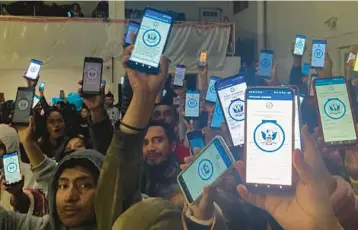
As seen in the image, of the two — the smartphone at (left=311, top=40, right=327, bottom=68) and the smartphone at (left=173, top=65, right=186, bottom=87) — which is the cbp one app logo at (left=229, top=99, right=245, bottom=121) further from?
the smartphone at (left=173, top=65, right=186, bottom=87)

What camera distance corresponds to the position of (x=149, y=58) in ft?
3.71

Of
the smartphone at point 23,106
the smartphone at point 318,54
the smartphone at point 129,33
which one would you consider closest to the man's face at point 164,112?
the smartphone at point 23,106

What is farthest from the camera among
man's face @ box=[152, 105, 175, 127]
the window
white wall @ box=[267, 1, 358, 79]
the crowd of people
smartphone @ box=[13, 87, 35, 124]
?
the window

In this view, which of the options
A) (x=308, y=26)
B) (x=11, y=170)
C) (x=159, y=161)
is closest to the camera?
(x=11, y=170)

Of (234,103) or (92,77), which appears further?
(92,77)

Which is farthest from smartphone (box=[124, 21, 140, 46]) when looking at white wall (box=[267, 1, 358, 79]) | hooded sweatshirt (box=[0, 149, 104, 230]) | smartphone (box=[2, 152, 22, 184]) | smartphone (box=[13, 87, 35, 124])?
white wall (box=[267, 1, 358, 79])

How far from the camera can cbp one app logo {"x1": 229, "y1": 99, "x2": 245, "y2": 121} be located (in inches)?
47.2

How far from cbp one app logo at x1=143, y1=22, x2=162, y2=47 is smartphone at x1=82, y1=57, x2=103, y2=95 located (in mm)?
439

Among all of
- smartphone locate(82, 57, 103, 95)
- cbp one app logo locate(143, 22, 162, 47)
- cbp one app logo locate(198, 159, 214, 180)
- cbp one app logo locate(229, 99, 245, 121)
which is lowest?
cbp one app logo locate(198, 159, 214, 180)

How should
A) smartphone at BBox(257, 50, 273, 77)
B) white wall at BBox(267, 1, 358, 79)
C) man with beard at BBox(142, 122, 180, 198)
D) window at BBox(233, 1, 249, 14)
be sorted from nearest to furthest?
man with beard at BBox(142, 122, 180, 198), smartphone at BBox(257, 50, 273, 77), white wall at BBox(267, 1, 358, 79), window at BBox(233, 1, 249, 14)

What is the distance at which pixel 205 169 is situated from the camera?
98 centimetres

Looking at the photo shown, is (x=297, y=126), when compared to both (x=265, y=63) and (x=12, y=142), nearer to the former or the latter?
(x=12, y=142)

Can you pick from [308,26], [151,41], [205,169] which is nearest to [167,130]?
[151,41]

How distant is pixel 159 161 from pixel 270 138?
1156mm
